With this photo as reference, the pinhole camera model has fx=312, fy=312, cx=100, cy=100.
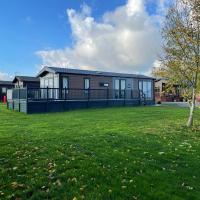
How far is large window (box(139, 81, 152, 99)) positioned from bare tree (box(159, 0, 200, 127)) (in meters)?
20.3

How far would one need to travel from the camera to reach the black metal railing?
2367 centimetres

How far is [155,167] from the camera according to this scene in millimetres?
6770

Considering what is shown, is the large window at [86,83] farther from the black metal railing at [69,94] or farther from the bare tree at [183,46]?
the bare tree at [183,46]

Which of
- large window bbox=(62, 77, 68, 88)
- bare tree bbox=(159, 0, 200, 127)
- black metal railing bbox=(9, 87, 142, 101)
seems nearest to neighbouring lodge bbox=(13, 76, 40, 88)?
large window bbox=(62, 77, 68, 88)

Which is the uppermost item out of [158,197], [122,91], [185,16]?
[185,16]

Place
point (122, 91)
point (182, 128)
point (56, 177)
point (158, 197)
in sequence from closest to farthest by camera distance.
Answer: point (158, 197), point (56, 177), point (182, 128), point (122, 91)

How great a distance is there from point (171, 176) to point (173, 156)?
1.78 metres

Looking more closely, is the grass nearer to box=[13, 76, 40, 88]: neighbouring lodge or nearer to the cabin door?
the cabin door

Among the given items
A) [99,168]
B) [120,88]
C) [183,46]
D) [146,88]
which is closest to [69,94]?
[120,88]

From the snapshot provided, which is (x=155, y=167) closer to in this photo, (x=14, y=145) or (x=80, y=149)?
(x=80, y=149)

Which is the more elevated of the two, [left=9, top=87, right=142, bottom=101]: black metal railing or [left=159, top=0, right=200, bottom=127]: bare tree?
[left=159, top=0, right=200, bottom=127]: bare tree

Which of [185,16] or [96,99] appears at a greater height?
[185,16]

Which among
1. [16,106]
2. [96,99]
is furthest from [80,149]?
[96,99]

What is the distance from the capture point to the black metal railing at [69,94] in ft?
77.6
